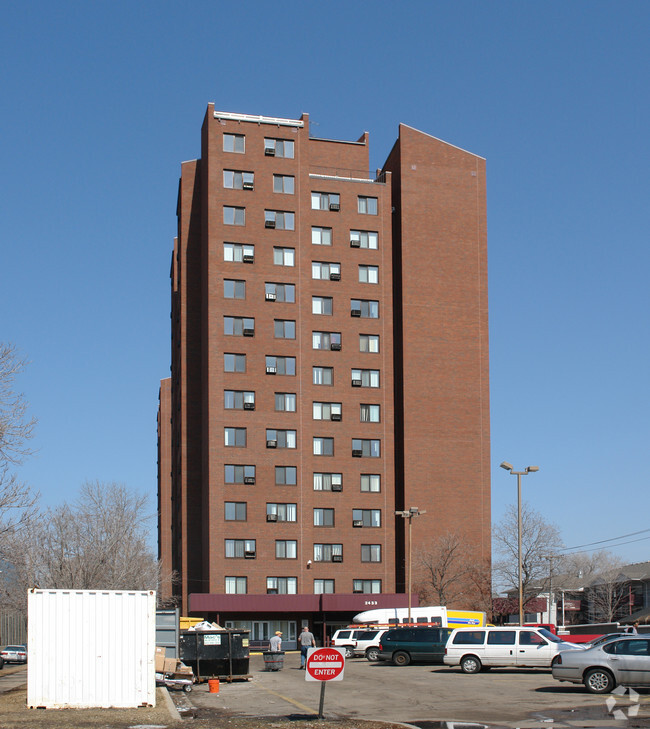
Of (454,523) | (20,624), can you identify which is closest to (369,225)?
(454,523)

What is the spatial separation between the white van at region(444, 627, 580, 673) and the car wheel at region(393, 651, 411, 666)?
6.28 meters

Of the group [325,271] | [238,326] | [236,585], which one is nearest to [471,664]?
[236,585]

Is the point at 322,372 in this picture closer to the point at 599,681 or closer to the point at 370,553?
the point at 370,553

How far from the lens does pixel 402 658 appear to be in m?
43.9

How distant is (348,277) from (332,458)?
14.2 m

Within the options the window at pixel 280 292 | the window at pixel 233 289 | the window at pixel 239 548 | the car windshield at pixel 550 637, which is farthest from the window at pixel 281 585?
the car windshield at pixel 550 637

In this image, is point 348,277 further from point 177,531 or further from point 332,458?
point 177,531

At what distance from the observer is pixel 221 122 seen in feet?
253

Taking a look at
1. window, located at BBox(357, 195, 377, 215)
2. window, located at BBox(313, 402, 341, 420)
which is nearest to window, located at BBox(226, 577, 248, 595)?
window, located at BBox(313, 402, 341, 420)

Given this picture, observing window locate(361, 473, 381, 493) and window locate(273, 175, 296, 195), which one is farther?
window locate(273, 175, 296, 195)

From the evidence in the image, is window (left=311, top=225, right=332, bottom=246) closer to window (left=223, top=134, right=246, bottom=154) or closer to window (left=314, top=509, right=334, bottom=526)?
window (left=223, top=134, right=246, bottom=154)

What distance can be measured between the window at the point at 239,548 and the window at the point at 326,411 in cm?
1074

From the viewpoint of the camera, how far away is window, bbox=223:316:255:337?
74.8m

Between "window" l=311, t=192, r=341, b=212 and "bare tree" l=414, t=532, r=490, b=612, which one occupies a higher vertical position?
"window" l=311, t=192, r=341, b=212
